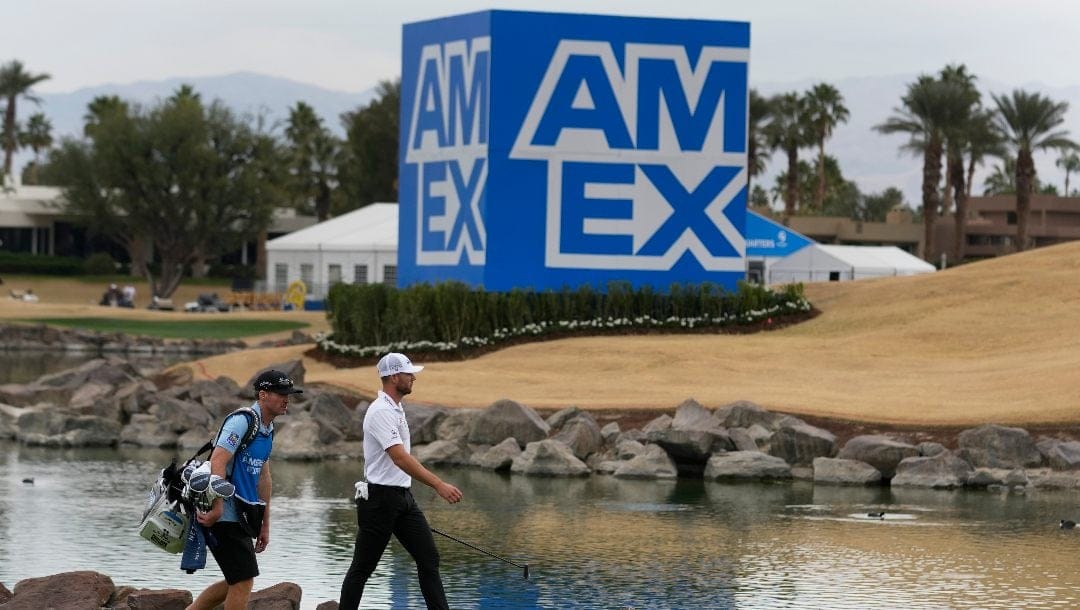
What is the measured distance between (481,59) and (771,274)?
32873 millimetres

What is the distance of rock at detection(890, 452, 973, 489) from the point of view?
26.8 meters

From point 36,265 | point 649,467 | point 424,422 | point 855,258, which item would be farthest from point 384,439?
point 36,265

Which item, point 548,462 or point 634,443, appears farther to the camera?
point 634,443

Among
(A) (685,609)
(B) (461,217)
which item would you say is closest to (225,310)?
(B) (461,217)

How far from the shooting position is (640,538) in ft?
66.6

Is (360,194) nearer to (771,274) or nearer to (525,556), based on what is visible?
(771,274)

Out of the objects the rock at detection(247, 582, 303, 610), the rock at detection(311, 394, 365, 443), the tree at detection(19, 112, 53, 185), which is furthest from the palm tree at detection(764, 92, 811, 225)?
the rock at detection(247, 582, 303, 610)

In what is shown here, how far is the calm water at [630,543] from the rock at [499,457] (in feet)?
1.42

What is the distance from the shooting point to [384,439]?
500 inches

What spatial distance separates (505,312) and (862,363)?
8.29 m

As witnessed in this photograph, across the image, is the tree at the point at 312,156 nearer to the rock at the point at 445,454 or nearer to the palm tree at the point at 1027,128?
the palm tree at the point at 1027,128

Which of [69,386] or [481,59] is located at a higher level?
[481,59]

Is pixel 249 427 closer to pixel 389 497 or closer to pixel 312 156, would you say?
pixel 389 497

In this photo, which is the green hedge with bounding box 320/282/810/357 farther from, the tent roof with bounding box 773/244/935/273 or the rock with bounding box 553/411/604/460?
the tent roof with bounding box 773/244/935/273
